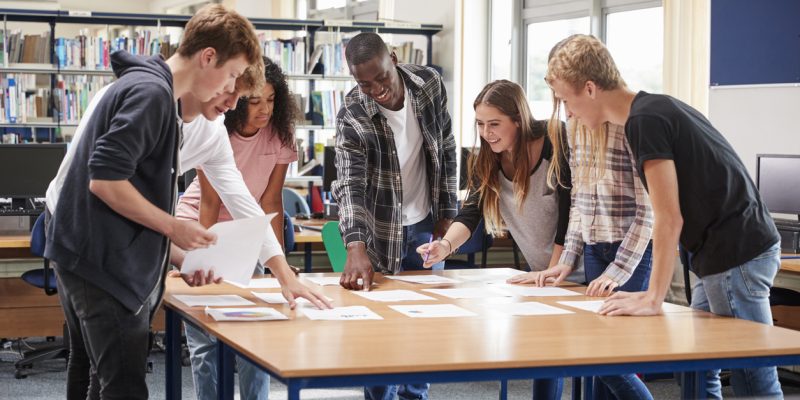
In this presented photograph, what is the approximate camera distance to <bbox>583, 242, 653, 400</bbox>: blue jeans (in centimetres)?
275

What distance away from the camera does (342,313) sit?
250 centimetres

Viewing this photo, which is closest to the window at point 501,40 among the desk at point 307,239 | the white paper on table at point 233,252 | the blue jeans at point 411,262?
the desk at point 307,239

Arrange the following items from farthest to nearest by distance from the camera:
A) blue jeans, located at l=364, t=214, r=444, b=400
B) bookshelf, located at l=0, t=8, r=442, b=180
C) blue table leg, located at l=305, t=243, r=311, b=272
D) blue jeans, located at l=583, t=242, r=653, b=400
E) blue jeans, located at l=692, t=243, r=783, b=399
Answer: bookshelf, located at l=0, t=8, r=442, b=180
blue table leg, located at l=305, t=243, r=311, b=272
blue jeans, located at l=364, t=214, r=444, b=400
blue jeans, located at l=583, t=242, r=653, b=400
blue jeans, located at l=692, t=243, r=783, b=399

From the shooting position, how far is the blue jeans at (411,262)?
124 inches

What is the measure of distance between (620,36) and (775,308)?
285 centimetres

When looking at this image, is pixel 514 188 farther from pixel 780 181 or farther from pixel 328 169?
pixel 328 169

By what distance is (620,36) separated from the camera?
24.0 feet

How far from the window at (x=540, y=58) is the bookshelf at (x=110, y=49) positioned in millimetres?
1067

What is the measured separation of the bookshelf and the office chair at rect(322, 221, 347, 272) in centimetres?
254

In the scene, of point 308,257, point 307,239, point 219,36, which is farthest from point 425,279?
point 308,257

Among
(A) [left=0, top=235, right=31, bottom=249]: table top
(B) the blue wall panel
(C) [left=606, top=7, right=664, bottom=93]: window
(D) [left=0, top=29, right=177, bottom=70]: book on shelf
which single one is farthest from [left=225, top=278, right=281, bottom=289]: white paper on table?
(D) [left=0, top=29, right=177, bottom=70]: book on shelf

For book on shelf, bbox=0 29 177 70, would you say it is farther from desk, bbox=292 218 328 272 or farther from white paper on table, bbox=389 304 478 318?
white paper on table, bbox=389 304 478 318

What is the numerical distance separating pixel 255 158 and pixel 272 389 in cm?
182

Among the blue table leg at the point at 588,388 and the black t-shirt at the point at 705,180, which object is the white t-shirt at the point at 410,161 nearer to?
the blue table leg at the point at 588,388
